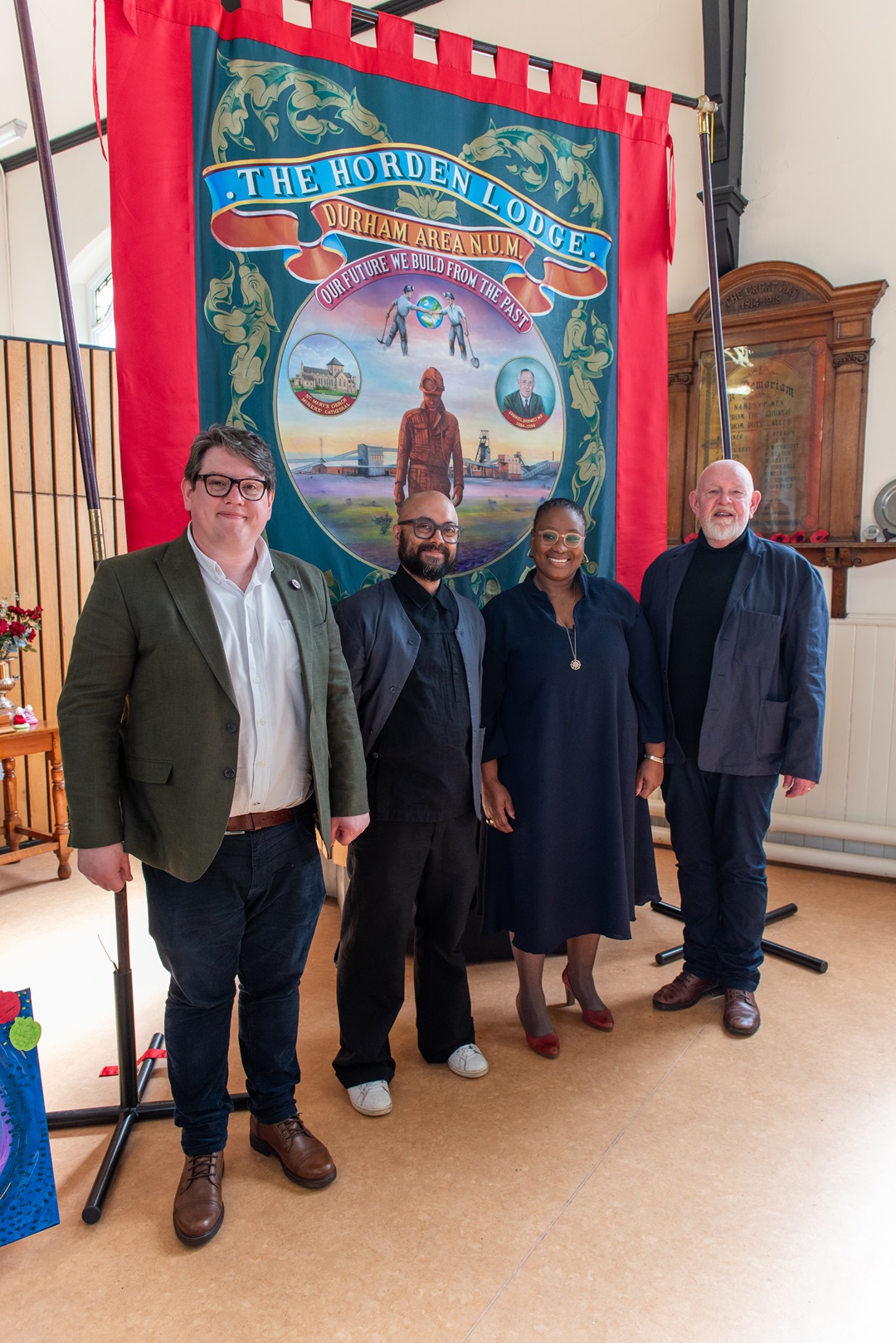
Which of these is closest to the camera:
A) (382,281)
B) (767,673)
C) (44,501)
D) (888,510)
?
(382,281)

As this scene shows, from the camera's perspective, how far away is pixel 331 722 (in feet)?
6.72

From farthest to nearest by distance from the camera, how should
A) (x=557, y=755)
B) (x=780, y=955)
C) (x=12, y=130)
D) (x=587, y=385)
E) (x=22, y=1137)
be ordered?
(x=12, y=130)
(x=780, y=955)
(x=587, y=385)
(x=557, y=755)
(x=22, y=1137)

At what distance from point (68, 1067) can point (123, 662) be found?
5.08 ft

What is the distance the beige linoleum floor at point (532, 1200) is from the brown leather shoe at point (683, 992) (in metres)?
0.05

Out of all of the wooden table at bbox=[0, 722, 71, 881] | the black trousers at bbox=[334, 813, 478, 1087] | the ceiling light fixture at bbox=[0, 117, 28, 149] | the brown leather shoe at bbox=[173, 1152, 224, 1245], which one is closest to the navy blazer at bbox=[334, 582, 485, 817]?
the black trousers at bbox=[334, 813, 478, 1087]

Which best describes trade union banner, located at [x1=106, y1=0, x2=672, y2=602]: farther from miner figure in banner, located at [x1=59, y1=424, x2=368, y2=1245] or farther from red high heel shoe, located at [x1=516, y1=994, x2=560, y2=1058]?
red high heel shoe, located at [x1=516, y1=994, x2=560, y2=1058]

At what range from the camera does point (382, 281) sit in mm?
2588

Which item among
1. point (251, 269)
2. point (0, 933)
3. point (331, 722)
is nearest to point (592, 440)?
point (251, 269)

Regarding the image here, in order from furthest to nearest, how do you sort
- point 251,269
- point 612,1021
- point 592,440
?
point 592,440 < point 612,1021 < point 251,269

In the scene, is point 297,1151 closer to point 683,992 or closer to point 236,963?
point 236,963

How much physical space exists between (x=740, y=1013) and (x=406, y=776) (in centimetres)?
140

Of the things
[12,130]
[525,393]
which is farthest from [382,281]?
[12,130]

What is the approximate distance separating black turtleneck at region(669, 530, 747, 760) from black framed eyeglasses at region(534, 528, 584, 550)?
502 mm

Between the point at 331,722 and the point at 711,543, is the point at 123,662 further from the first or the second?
the point at 711,543
